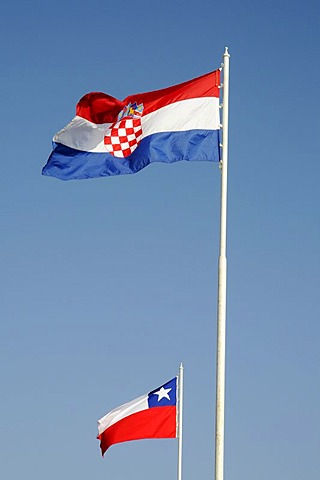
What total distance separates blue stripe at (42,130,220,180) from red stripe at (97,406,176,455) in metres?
16.4

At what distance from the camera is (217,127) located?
27.1 m

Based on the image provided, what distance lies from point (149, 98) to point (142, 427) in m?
18.5

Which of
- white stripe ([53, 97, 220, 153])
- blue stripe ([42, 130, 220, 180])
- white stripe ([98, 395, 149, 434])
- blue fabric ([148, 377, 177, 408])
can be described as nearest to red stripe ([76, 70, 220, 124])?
white stripe ([53, 97, 220, 153])

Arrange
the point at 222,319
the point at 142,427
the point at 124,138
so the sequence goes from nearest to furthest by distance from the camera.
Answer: the point at 222,319, the point at 124,138, the point at 142,427

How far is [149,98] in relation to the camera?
28531mm

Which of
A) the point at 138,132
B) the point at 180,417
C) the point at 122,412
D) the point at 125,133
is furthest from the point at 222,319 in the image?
the point at 180,417

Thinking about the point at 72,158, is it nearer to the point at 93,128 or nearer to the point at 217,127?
the point at 93,128

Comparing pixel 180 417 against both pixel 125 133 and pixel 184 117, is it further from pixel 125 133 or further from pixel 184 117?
pixel 184 117

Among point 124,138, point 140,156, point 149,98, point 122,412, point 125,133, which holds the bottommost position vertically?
point 122,412

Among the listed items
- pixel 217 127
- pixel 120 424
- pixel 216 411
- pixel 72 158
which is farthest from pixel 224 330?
pixel 120 424

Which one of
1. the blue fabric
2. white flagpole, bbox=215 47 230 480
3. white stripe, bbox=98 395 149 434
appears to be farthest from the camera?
the blue fabric

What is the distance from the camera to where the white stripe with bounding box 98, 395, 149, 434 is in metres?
43.2

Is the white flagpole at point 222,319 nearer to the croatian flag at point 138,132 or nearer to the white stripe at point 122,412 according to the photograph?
the croatian flag at point 138,132

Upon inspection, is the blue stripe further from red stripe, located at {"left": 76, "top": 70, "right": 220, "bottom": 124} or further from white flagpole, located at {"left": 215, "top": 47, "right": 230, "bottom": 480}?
red stripe, located at {"left": 76, "top": 70, "right": 220, "bottom": 124}
